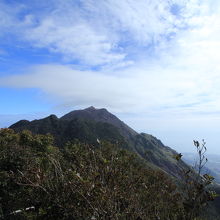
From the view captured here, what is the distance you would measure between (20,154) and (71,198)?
1045 centimetres

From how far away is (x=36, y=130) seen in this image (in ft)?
254

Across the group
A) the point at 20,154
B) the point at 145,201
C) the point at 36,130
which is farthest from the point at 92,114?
the point at 145,201

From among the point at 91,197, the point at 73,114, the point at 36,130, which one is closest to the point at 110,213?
the point at 91,197

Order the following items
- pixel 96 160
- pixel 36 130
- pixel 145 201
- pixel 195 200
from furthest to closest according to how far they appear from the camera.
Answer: pixel 36 130 → pixel 145 201 → pixel 96 160 → pixel 195 200

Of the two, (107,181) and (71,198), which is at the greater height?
(107,181)

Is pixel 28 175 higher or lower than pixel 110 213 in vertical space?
higher

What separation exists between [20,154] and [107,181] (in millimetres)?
10555

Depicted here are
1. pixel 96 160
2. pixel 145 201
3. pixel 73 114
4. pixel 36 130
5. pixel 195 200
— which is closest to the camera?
pixel 195 200

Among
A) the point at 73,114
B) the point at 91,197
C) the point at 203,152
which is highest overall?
the point at 73,114

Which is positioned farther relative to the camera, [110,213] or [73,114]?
[73,114]

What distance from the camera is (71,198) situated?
405 centimetres

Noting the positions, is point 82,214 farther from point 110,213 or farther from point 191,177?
point 191,177

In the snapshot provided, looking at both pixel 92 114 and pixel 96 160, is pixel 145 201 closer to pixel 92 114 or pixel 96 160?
pixel 96 160

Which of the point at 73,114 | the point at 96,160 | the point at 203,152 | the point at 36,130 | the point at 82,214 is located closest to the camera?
the point at 203,152
